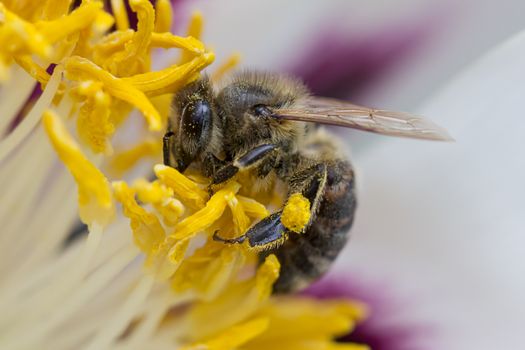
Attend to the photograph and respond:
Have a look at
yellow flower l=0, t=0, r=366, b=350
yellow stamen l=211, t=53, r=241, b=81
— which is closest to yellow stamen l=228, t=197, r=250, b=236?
yellow flower l=0, t=0, r=366, b=350

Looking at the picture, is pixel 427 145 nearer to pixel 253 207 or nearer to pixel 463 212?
pixel 463 212

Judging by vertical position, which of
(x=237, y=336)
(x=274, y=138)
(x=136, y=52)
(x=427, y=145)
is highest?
(x=427, y=145)

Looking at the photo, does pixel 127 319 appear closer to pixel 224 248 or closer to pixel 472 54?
pixel 224 248

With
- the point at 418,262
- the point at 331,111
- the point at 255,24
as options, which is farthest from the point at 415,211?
the point at 331,111

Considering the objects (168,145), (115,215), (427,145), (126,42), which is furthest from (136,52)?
(427,145)

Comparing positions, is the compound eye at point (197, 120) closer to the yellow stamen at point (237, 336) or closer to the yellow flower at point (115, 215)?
the yellow flower at point (115, 215)
